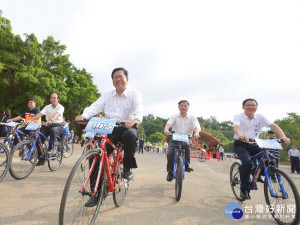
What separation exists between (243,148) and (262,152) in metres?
0.40

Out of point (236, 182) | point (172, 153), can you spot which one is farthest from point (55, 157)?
point (236, 182)

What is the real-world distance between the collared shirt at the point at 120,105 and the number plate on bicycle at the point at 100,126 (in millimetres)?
645

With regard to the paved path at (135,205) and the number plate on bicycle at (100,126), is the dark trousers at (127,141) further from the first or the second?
the paved path at (135,205)

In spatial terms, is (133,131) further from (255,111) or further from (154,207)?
(255,111)

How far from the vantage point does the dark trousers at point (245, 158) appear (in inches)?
143

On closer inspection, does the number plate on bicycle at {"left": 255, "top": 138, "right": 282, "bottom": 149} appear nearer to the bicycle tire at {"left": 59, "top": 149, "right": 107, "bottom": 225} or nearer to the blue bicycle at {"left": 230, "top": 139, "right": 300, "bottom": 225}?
the blue bicycle at {"left": 230, "top": 139, "right": 300, "bottom": 225}

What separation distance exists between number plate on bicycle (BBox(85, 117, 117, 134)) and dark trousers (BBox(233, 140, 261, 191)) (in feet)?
7.90

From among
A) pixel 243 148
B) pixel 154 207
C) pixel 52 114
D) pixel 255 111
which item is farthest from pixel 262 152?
pixel 52 114

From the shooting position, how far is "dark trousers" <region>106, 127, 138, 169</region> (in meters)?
2.95

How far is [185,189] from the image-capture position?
4816 mm

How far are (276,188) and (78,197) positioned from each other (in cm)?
273

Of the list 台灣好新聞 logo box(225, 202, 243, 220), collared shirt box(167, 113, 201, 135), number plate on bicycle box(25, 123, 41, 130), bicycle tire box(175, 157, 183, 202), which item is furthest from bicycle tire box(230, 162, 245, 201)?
number plate on bicycle box(25, 123, 41, 130)

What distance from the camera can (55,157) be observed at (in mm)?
5785

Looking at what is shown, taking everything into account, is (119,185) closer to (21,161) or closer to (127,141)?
(127,141)
